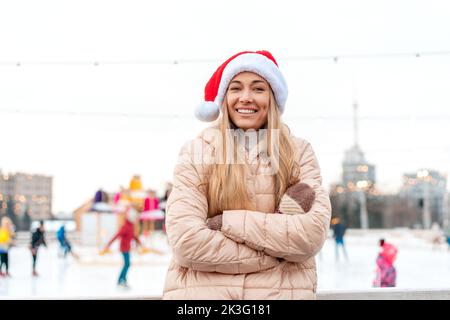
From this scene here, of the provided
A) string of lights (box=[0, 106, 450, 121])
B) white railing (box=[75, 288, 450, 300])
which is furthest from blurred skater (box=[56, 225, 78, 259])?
white railing (box=[75, 288, 450, 300])

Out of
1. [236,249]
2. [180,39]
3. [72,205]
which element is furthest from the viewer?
[72,205]

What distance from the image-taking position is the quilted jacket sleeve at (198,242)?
3.81 feet

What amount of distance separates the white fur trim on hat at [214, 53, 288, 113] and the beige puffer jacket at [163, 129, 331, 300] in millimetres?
220

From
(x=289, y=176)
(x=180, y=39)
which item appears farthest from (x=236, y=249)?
(x=180, y=39)

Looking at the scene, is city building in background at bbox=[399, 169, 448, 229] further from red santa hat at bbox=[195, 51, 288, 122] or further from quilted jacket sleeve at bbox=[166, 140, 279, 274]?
quilted jacket sleeve at bbox=[166, 140, 279, 274]

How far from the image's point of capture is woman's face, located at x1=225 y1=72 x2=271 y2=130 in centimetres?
135

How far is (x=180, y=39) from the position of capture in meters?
5.74

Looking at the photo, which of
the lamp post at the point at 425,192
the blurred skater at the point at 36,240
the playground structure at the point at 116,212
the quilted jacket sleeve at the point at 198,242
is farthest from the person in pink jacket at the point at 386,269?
the lamp post at the point at 425,192

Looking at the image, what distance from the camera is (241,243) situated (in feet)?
3.91

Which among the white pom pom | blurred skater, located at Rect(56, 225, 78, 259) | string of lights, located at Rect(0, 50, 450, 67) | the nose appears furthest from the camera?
blurred skater, located at Rect(56, 225, 78, 259)

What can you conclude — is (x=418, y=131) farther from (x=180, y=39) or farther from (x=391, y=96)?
(x=180, y=39)

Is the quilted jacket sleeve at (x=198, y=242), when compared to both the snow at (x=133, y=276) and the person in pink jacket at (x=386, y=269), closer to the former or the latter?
the snow at (x=133, y=276)

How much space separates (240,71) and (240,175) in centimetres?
33
